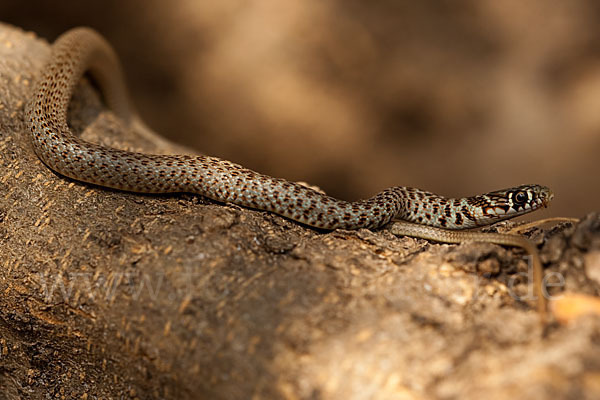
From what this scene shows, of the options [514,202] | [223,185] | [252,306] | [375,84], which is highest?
[375,84]

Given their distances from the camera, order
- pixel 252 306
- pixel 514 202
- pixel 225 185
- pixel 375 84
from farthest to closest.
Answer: pixel 375 84, pixel 514 202, pixel 225 185, pixel 252 306

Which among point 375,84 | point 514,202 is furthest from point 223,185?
point 375,84

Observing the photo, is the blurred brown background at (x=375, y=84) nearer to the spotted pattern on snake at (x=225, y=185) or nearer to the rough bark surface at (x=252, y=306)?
the spotted pattern on snake at (x=225, y=185)

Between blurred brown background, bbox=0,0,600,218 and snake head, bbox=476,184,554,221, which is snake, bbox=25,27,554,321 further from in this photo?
blurred brown background, bbox=0,0,600,218

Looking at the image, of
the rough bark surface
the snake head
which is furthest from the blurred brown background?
the rough bark surface

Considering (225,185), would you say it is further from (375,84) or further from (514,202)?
(375,84)

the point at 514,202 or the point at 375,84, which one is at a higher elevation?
the point at 375,84

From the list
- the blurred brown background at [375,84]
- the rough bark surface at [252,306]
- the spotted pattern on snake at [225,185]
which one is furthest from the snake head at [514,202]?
the blurred brown background at [375,84]
